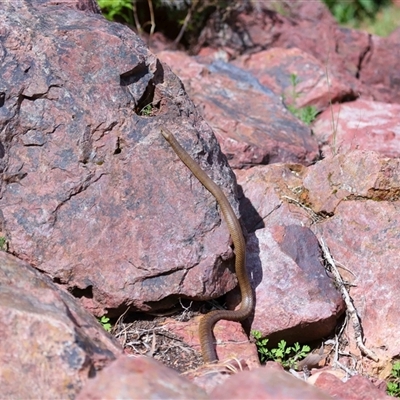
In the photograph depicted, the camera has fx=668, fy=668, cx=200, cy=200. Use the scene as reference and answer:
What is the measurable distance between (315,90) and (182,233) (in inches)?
155

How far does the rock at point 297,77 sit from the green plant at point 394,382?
3.56 meters

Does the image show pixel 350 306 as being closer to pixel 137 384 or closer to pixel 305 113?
pixel 137 384

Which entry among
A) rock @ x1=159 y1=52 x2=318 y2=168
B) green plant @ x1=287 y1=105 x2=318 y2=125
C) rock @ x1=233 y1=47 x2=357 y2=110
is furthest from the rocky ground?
rock @ x1=233 y1=47 x2=357 y2=110

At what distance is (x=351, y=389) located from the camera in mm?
3877

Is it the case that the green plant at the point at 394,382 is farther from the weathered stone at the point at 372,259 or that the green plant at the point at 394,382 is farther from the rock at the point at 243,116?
the rock at the point at 243,116

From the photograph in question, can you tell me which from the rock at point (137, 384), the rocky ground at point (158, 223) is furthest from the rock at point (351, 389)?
the rock at point (137, 384)

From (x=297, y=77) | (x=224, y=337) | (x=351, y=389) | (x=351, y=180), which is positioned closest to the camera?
(x=351, y=389)

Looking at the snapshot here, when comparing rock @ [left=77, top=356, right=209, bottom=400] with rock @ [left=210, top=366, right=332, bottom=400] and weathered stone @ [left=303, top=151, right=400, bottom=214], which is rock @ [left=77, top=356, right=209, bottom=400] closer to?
rock @ [left=210, top=366, right=332, bottom=400]

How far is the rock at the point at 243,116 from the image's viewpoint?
6.26 metres

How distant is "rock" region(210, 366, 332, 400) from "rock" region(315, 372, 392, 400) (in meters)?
0.84

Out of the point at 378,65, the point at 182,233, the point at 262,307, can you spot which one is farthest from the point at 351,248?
the point at 378,65

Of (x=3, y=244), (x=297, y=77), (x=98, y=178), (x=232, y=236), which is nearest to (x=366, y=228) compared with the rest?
(x=232, y=236)

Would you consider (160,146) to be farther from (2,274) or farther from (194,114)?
(2,274)

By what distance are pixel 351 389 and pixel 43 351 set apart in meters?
1.79
